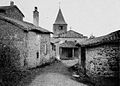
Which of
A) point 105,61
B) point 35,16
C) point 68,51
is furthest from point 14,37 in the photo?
point 68,51

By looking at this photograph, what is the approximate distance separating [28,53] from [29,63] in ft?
3.91

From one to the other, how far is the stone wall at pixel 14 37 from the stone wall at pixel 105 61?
7.57 metres

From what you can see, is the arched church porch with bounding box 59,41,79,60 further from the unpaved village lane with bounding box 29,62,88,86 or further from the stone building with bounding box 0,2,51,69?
the unpaved village lane with bounding box 29,62,88,86

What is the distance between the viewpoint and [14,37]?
13.8 metres

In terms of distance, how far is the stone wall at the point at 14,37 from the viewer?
1371cm

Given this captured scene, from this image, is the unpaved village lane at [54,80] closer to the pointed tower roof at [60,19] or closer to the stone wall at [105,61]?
the stone wall at [105,61]

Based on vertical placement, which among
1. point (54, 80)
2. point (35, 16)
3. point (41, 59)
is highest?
point (35, 16)

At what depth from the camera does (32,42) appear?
51.3 feet

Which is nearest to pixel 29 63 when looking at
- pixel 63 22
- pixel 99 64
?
pixel 99 64

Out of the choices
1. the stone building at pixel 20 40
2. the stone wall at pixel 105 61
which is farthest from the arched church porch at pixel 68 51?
the stone wall at pixel 105 61

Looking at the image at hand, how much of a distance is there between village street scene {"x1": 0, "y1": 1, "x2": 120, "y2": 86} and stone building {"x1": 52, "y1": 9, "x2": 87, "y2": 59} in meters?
11.5

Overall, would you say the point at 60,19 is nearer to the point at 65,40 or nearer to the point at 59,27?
the point at 59,27

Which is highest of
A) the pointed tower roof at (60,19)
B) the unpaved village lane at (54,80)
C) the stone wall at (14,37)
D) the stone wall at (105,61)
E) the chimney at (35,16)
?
the pointed tower roof at (60,19)

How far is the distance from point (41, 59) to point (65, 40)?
17.6 m
